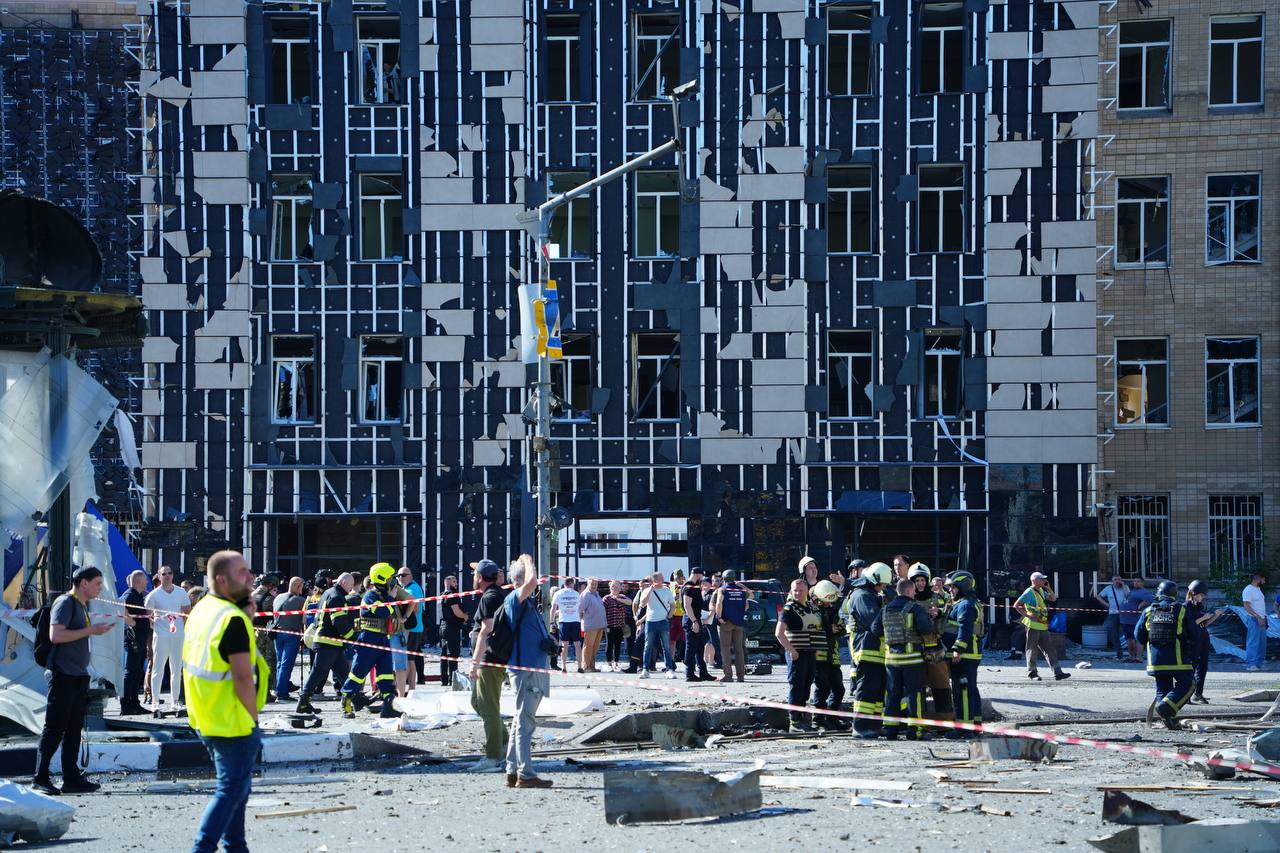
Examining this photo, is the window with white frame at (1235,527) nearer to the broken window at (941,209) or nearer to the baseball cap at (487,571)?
the broken window at (941,209)

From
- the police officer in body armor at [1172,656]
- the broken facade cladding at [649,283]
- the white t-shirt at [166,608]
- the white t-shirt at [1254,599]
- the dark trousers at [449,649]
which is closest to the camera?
the police officer in body armor at [1172,656]

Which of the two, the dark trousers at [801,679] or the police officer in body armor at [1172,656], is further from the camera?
the dark trousers at [801,679]

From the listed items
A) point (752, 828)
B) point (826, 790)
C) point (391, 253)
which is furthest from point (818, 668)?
point (391, 253)

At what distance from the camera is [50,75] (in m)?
42.3

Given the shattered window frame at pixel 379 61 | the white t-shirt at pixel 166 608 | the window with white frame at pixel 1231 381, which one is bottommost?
the white t-shirt at pixel 166 608

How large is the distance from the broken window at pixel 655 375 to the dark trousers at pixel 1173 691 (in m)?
17.2

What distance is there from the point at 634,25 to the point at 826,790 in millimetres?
23681

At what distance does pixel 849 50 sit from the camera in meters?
33.9

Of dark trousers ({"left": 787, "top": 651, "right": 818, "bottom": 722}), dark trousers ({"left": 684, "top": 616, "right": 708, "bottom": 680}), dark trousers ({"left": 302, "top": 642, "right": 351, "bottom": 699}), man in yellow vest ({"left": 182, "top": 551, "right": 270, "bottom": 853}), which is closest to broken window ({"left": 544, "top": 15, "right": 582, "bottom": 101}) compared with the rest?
dark trousers ({"left": 684, "top": 616, "right": 708, "bottom": 680})

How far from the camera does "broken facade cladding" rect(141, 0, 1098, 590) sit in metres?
33.0

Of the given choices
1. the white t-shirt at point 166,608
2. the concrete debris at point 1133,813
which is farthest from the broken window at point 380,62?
the concrete debris at point 1133,813

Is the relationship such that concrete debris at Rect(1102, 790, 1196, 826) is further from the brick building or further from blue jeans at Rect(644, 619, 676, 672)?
the brick building

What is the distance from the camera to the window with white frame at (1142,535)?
1385 inches

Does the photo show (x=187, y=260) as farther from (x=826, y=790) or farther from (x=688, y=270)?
(x=826, y=790)
